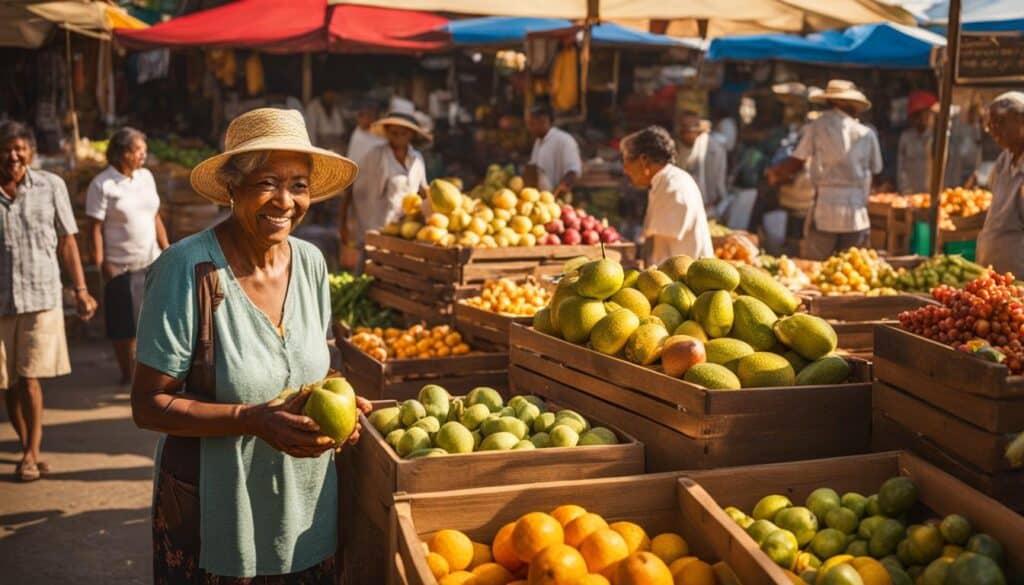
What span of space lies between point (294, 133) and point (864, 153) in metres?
8.21

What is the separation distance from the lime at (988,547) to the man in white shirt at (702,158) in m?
9.89

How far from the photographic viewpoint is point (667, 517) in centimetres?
298

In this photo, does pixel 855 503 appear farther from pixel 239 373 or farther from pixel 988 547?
pixel 239 373

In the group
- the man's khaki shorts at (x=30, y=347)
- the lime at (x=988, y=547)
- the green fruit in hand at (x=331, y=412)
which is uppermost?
the green fruit in hand at (x=331, y=412)

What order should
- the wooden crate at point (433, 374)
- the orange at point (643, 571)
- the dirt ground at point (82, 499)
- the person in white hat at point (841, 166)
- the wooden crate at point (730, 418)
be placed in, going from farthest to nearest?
1. the person in white hat at point (841, 166)
2. the wooden crate at point (433, 374)
3. the dirt ground at point (82, 499)
4. the wooden crate at point (730, 418)
5. the orange at point (643, 571)

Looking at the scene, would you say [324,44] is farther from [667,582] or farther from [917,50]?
[667,582]

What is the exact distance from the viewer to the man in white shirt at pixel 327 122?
52.7 ft

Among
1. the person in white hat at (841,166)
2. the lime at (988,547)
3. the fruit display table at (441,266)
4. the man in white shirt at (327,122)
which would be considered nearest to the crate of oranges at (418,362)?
the fruit display table at (441,266)

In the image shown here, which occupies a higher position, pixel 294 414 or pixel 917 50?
pixel 917 50

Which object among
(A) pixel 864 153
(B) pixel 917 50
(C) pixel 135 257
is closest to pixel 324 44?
(C) pixel 135 257

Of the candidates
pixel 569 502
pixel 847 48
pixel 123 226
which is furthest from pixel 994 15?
pixel 569 502

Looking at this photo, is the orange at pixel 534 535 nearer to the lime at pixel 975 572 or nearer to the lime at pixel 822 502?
the lime at pixel 822 502

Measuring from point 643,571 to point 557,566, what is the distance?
21 cm

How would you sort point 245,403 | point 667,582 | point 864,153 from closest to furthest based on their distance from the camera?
1. point 667,582
2. point 245,403
3. point 864,153
